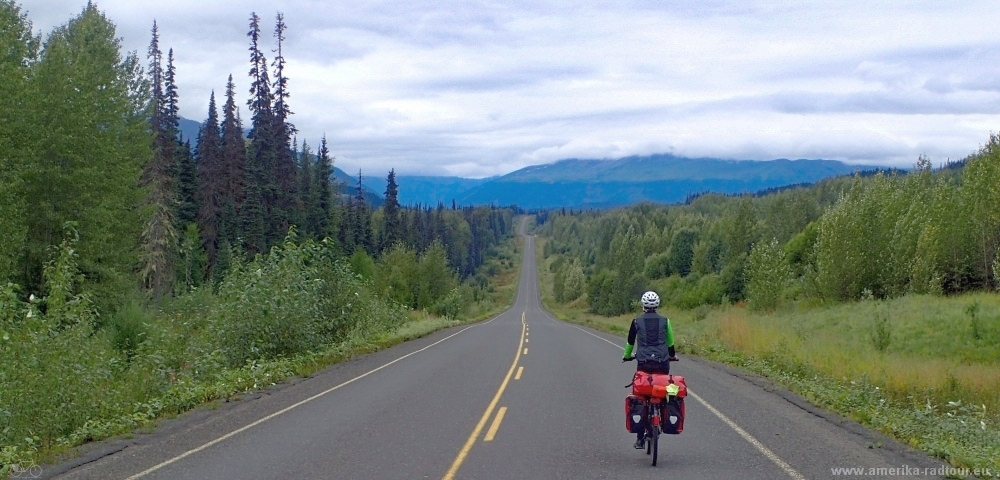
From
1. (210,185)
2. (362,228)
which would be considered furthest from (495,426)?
(362,228)

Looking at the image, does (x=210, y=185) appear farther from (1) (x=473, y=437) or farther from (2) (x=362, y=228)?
(1) (x=473, y=437)

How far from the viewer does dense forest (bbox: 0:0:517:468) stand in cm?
1176

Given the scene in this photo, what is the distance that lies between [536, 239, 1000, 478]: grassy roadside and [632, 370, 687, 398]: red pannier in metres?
3.29

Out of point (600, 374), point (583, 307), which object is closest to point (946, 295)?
point (600, 374)

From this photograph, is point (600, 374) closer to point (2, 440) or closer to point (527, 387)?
point (527, 387)

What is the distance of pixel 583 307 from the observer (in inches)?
4577

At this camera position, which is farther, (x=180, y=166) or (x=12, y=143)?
(x=180, y=166)

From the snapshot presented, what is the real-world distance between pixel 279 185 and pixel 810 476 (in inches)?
2195

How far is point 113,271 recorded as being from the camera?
2947cm

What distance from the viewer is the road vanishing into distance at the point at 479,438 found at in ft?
29.0

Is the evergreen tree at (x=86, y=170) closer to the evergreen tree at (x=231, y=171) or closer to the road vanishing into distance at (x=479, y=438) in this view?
the road vanishing into distance at (x=479, y=438)

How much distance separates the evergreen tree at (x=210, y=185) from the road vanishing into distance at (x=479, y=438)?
47.2 m

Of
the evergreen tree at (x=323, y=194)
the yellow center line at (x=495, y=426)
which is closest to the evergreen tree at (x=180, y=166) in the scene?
the evergreen tree at (x=323, y=194)

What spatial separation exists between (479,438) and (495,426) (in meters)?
0.96
